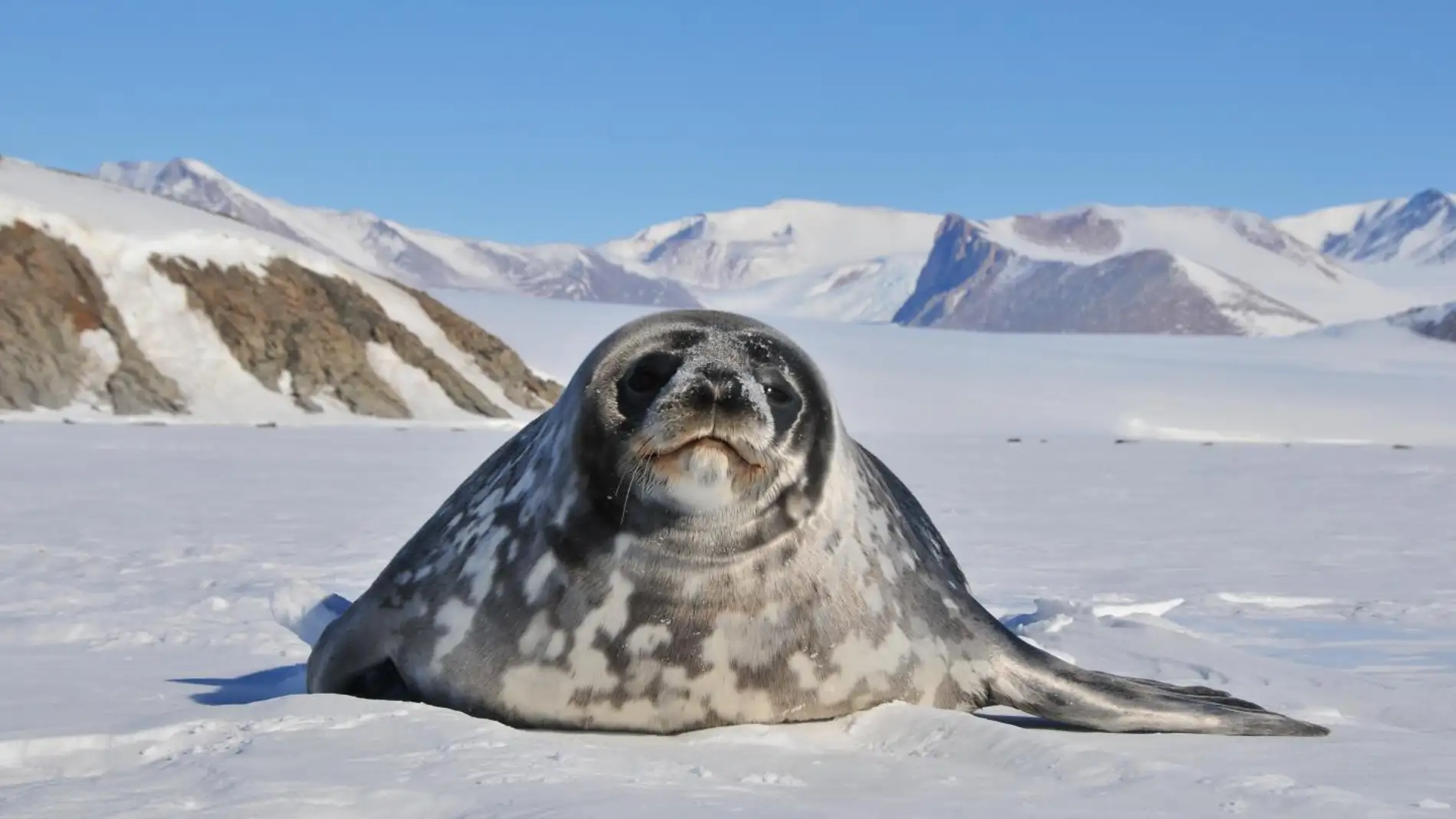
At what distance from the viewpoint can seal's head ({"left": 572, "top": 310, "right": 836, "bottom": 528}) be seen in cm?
337

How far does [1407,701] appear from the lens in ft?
14.2

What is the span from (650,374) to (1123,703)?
157 cm

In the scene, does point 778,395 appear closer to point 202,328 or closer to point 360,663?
point 360,663

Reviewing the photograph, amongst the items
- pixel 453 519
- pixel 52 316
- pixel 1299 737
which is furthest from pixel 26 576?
pixel 52 316

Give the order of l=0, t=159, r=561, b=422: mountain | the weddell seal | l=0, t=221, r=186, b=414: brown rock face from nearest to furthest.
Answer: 1. the weddell seal
2. l=0, t=221, r=186, b=414: brown rock face
3. l=0, t=159, r=561, b=422: mountain

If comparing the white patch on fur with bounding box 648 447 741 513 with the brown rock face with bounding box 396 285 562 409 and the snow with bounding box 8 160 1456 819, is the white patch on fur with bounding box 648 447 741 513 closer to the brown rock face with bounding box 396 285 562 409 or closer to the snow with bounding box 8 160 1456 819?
the snow with bounding box 8 160 1456 819

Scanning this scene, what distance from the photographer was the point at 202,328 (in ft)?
115

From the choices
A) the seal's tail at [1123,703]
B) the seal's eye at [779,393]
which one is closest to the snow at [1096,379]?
the seal's tail at [1123,703]

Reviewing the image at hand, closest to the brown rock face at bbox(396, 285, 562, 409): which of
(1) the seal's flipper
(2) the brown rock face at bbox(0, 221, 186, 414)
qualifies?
(2) the brown rock face at bbox(0, 221, 186, 414)

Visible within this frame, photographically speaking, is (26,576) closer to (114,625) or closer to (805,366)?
(114,625)

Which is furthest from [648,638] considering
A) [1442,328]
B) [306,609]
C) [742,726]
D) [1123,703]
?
[1442,328]

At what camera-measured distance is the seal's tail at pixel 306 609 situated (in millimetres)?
5547

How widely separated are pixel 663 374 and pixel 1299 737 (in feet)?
6.00

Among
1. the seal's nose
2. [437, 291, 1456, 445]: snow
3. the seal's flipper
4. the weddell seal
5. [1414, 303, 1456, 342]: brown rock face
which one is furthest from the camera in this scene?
[1414, 303, 1456, 342]: brown rock face
